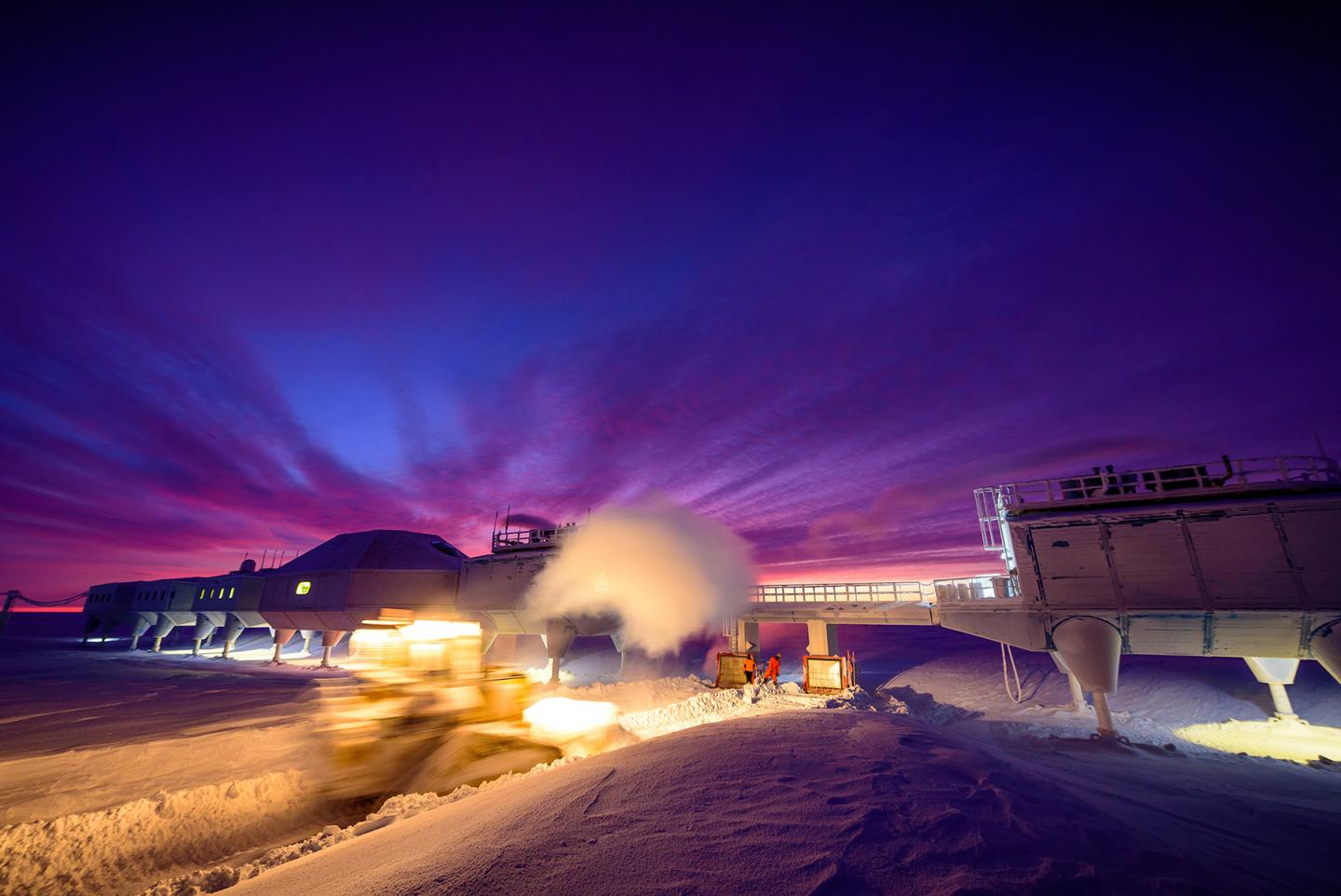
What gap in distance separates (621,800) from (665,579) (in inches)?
1249

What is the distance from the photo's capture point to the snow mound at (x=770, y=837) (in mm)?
4645

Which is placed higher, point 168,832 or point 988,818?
point 988,818

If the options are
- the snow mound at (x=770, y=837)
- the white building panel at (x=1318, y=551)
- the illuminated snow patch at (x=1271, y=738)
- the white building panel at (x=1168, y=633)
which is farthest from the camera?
the white building panel at (x=1168, y=633)

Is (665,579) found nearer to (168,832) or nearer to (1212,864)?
(168,832)

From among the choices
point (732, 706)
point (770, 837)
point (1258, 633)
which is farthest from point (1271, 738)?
point (770, 837)

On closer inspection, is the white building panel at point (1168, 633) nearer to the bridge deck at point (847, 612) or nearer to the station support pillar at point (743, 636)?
the bridge deck at point (847, 612)

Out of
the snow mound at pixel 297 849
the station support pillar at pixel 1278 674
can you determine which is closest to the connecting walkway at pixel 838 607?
the station support pillar at pixel 1278 674

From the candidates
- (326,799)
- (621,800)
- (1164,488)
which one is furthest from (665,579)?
(621,800)

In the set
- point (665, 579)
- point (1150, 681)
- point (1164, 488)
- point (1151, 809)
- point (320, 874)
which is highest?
point (1164, 488)

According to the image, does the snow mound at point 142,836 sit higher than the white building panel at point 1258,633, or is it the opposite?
the white building panel at point 1258,633

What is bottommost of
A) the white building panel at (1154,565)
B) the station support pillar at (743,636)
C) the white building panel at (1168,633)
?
the station support pillar at (743,636)

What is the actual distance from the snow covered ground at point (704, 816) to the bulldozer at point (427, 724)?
129 cm

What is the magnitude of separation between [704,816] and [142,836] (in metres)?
12.4

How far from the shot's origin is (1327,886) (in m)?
5.72
